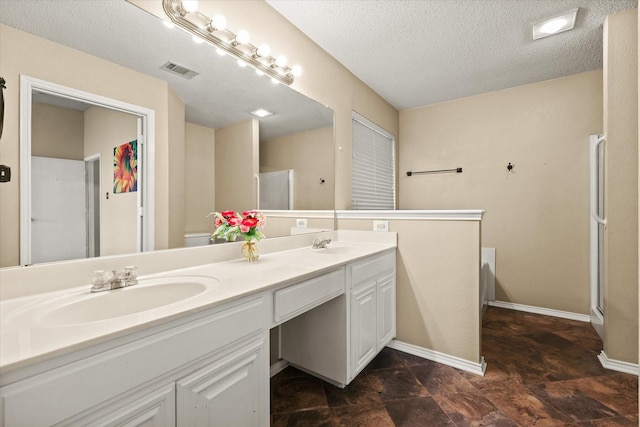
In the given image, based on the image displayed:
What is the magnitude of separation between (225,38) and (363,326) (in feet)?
6.04

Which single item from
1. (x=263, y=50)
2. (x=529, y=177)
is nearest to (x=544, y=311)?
(x=529, y=177)

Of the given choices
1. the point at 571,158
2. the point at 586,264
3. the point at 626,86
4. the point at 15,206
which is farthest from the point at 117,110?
the point at 586,264

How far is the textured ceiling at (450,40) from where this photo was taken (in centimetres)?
190

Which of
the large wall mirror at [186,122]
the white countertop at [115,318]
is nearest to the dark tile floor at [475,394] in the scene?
the white countertop at [115,318]

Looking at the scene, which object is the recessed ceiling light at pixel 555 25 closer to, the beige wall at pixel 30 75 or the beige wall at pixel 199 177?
the beige wall at pixel 199 177

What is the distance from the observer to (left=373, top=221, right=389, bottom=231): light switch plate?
2242mm

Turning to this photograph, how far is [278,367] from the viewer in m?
1.91

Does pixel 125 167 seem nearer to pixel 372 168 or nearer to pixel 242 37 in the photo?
pixel 242 37

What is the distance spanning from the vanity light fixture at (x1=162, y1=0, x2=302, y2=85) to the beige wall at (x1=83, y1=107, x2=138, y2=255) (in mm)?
568

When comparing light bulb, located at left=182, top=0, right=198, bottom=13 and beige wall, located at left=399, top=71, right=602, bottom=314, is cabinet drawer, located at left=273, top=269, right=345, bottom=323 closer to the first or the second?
light bulb, located at left=182, top=0, right=198, bottom=13

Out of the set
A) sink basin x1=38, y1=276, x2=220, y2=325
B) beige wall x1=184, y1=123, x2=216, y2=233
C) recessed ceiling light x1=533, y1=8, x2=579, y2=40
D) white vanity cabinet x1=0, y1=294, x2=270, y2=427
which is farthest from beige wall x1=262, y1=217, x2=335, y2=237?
recessed ceiling light x1=533, y1=8, x2=579, y2=40

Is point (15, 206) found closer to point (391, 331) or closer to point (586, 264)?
point (391, 331)

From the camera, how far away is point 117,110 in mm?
1143

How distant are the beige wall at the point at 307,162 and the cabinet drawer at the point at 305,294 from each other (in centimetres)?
76
